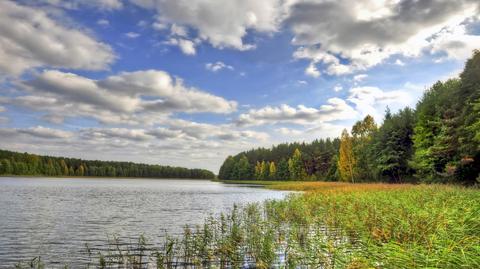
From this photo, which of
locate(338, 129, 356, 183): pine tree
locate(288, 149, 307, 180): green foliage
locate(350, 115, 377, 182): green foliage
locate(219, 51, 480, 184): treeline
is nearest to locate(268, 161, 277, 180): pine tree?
locate(288, 149, 307, 180): green foliage

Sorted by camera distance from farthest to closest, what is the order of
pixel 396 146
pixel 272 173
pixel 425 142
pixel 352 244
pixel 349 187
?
pixel 272 173
pixel 396 146
pixel 425 142
pixel 349 187
pixel 352 244

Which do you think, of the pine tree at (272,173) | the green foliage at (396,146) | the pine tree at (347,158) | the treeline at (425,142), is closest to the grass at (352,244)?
the treeline at (425,142)

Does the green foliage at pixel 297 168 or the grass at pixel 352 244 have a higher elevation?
the green foliage at pixel 297 168

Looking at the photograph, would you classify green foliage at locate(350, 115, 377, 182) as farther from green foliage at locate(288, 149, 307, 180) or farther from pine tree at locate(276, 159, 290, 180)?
pine tree at locate(276, 159, 290, 180)

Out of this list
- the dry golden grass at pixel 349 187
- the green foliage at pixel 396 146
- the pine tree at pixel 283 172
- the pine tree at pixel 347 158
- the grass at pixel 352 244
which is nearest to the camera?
the grass at pixel 352 244

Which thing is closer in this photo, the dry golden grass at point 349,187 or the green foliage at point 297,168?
the dry golden grass at point 349,187

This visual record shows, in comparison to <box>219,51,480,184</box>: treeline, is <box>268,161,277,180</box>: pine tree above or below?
below

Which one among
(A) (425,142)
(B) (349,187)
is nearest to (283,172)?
(A) (425,142)

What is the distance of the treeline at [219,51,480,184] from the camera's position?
124ft

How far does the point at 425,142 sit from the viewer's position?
50781 mm

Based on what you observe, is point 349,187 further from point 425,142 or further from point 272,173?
point 272,173

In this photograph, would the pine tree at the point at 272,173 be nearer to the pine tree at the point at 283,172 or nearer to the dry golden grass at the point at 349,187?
the pine tree at the point at 283,172

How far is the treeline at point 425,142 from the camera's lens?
3766 centimetres

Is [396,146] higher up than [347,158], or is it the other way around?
[396,146]
